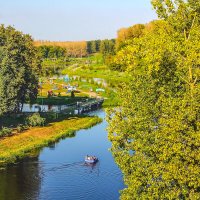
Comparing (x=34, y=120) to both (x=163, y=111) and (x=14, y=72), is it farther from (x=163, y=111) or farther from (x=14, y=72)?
(x=163, y=111)

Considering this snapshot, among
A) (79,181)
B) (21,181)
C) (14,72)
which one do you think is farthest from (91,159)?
(14,72)

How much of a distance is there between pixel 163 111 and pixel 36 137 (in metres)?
50.6

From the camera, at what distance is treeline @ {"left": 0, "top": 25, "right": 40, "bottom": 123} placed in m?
76.2

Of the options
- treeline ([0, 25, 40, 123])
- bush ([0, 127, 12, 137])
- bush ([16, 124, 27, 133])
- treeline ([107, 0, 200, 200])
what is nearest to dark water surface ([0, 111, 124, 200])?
bush ([0, 127, 12, 137])

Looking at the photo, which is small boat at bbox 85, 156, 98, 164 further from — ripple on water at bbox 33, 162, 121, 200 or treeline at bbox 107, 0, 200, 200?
treeline at bbox 107, 0, 200, 200

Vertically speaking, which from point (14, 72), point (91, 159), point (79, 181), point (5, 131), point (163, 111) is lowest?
point (79, 181)

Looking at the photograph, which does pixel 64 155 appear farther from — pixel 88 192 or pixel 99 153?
pixel 88 192

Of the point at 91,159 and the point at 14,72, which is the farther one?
the point at 14,72

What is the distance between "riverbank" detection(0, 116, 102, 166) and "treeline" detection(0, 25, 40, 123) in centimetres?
631

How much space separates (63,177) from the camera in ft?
180

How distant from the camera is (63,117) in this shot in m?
94.2

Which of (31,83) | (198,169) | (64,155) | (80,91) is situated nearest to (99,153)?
(64,155)

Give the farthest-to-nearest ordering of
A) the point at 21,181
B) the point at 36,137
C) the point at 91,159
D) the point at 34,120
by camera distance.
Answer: the point at 34,120, the point at 36,137, the point at 91,159, the point at 21,181

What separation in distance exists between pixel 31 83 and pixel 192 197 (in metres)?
62.8
